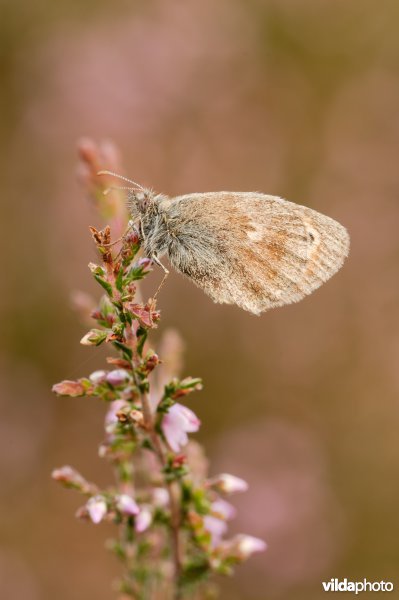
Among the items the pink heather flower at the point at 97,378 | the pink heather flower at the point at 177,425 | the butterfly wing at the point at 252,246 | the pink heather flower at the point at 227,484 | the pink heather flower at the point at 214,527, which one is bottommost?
the pink heather flower at the point at 214,527

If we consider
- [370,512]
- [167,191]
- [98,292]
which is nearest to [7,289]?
[98,292]

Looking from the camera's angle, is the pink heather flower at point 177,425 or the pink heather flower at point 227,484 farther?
the pink heather flower at point 227,484

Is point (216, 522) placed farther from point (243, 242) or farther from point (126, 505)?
point (243, 242)

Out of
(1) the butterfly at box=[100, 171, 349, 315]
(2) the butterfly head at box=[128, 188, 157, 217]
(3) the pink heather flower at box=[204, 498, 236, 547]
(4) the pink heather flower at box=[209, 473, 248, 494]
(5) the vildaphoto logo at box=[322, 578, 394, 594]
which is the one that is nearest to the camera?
(4) the pink heather flower at box=[209, 473, 248, 494]

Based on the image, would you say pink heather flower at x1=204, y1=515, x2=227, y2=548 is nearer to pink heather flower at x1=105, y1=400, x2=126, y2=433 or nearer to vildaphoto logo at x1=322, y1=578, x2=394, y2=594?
pink heather flower at x1=105, y1=400, x2=126, y2=433

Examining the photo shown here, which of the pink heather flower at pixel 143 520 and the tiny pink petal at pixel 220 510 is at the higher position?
the tiny pink petal at pixel 220 510

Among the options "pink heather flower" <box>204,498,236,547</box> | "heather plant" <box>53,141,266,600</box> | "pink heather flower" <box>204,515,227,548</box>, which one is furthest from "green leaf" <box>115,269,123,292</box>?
"pink heather flower" <box>204,515,227,548</box>

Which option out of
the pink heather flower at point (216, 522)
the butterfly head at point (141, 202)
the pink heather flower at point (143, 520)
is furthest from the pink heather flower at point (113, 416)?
the butterfly head at point (141, 202)

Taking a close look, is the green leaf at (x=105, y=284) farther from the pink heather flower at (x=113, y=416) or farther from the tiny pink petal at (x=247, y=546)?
the tiny pink petal at (x=247, y=546)
